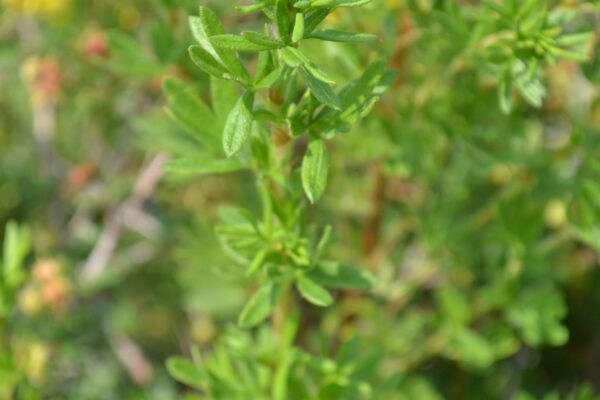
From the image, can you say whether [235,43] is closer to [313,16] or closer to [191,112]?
[313,16]

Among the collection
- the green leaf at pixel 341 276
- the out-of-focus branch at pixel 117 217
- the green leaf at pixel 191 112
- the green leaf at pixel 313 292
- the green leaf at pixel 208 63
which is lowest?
the out-of-focus branch at pixel 117 217

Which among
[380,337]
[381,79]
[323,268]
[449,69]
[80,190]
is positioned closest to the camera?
[381,79]

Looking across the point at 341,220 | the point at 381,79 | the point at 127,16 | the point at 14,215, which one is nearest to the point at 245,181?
the point at 341,220

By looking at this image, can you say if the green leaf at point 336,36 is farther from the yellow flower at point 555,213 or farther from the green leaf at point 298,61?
the yellow flower at point 555,213

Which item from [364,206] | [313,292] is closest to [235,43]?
[313,292]

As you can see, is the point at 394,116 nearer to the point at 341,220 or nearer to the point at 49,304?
the point at 341,220

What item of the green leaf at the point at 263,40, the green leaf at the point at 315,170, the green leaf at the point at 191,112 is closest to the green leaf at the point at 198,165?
the green leaf at the point at 191,112

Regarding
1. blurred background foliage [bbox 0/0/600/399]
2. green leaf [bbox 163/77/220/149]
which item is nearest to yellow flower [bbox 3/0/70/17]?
blurred background foliage [bbox 0/0/600/399]

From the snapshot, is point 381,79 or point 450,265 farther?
point 450,265
